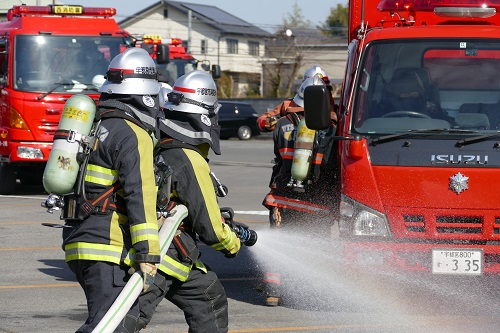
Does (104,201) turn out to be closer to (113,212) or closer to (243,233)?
(113,212)

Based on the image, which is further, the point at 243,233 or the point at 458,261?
the point at 458,261

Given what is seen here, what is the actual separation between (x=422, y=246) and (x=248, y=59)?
76.9 metres

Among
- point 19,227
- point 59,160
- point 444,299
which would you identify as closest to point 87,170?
point 59,160

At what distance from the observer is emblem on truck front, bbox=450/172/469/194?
7758 mm

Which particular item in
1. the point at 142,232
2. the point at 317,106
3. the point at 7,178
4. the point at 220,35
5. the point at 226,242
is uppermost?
the point at 220,35

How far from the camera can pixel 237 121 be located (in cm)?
3712

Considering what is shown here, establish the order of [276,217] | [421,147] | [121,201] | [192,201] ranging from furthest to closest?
[276,217] → [421,147] → [192,201] → [121,201]

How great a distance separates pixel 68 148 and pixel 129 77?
1.79ft

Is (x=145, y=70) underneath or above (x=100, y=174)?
above

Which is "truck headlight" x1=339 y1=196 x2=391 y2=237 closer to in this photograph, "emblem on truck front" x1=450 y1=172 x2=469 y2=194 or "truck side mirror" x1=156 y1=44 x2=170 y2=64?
"emblem on truck front" x1=450 y1=172 x2=469 y2=194

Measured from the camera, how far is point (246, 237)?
20.8 ft

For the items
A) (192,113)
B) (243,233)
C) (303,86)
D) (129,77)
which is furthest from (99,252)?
(303,86)

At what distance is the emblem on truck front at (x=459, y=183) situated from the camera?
7.76 meters

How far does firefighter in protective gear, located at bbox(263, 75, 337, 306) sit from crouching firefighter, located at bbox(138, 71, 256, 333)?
259cm
